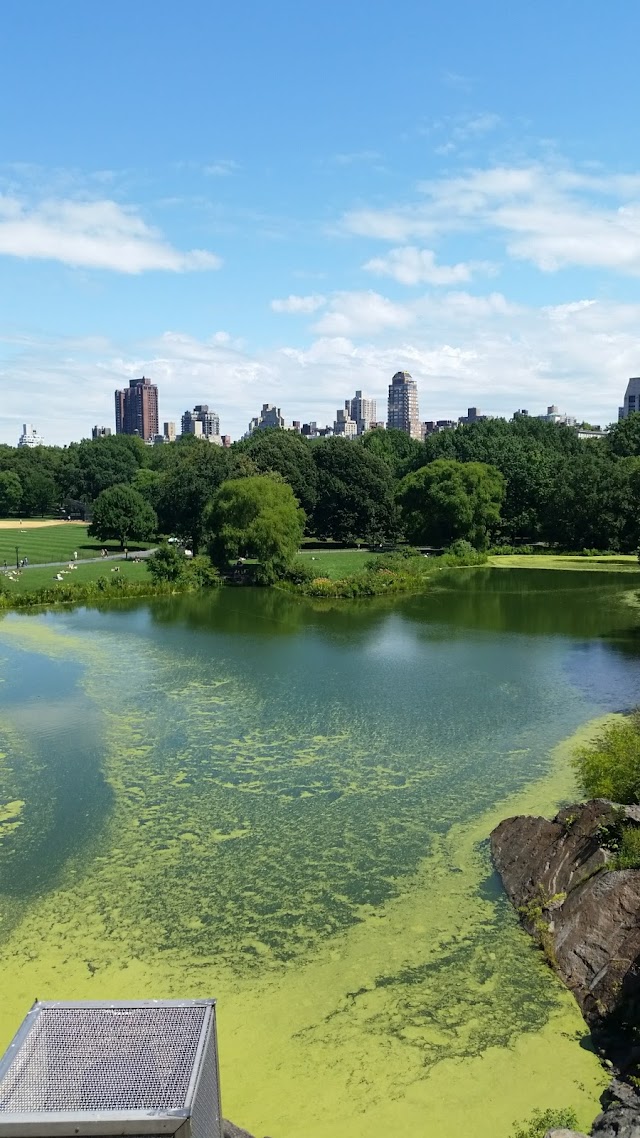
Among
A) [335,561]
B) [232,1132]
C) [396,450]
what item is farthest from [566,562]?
[232,1132]

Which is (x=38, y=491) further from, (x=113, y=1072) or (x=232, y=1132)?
(x=113, y=1072)

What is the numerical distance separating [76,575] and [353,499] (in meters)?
28.2

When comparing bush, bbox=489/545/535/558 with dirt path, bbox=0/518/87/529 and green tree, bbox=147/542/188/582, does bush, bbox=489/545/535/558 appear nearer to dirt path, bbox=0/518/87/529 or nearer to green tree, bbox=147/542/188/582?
green tree, bbox=147/542/188/582

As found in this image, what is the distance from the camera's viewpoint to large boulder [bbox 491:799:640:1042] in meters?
12.5

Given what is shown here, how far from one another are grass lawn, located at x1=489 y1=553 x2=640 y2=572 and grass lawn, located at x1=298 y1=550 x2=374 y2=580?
405 inches

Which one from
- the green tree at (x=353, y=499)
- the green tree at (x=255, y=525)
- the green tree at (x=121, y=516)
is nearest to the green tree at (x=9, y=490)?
the green tree at (x=121, y=516)

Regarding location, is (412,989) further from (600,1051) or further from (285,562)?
(285,562)

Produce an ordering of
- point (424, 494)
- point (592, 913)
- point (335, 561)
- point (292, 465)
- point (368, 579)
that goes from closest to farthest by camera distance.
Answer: point (592, 913)
point (368, 579)
point (335, 561)
point (424, 494)
point (292, 465)

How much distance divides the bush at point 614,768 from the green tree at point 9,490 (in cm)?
9528

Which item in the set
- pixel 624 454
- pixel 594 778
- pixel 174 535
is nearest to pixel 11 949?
pixel 594 778

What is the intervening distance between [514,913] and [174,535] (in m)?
61.2

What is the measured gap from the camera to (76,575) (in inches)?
2170

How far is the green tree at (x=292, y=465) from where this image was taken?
7606cm

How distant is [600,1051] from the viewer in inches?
457
